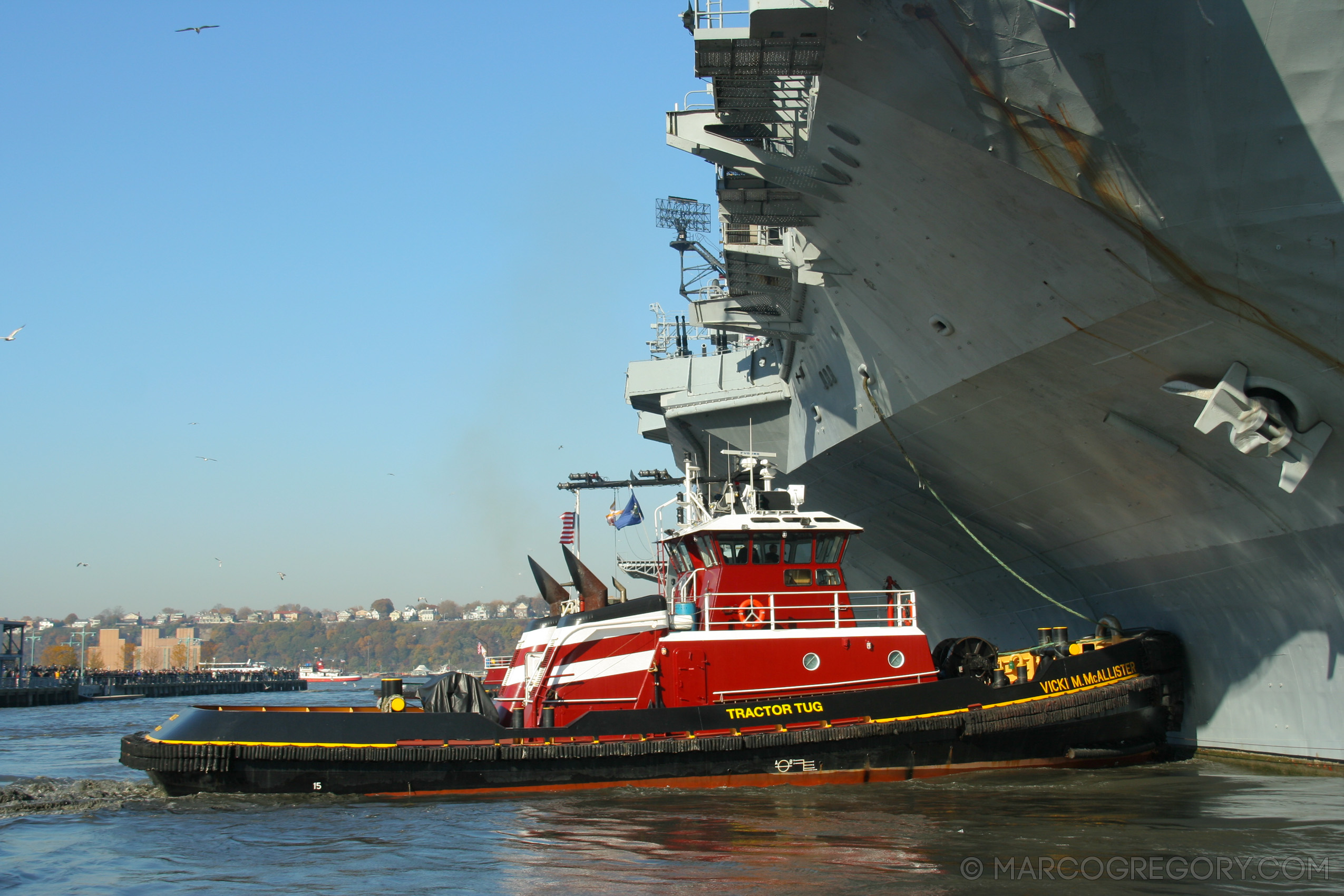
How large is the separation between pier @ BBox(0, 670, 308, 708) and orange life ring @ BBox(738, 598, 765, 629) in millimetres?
49443

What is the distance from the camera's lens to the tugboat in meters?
13.8

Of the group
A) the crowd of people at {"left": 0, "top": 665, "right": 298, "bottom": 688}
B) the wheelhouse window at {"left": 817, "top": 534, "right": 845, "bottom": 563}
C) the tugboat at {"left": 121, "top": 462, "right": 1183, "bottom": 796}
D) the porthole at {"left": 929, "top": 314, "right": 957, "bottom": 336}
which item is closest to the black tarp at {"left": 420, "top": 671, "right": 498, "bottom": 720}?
the tugboat at {"left": 121, "top": 462, "right": 1183, "bottom": 796}

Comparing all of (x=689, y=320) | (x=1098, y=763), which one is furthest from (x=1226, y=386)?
(x=689, y=320)

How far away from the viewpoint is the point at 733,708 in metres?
14.1

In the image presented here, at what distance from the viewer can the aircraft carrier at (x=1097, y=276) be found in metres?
8.98

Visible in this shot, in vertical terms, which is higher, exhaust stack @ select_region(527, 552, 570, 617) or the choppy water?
exhaust stack @ select_region(527, 552, 570, 617)

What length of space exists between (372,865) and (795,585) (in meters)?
7.46

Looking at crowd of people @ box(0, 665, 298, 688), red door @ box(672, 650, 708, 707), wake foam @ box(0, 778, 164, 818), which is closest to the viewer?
wake foam @ box(0, 778, 164, 818)

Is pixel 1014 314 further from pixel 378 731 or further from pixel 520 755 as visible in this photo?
pixel 378 731

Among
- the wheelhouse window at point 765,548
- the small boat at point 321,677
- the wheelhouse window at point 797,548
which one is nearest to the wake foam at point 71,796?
the wheelhouse window at point 765,548

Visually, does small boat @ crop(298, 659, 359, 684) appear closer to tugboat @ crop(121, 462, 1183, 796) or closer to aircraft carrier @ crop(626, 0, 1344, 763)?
tugboat @ crop(121, 462, 1183, 796)

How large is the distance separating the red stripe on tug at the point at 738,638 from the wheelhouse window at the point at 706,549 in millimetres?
34

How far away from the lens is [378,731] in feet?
45.6

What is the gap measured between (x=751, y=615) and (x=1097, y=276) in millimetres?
6646
